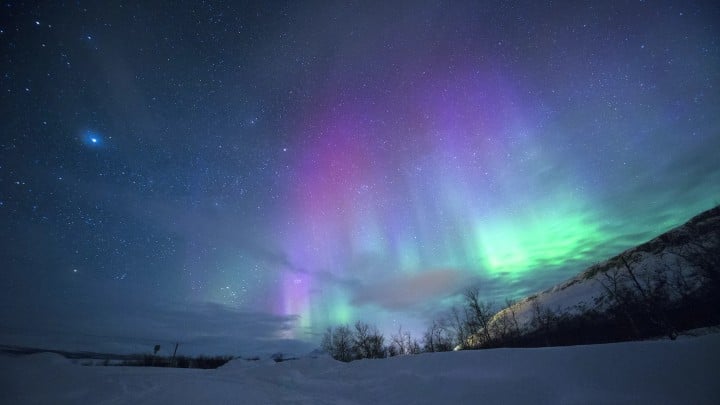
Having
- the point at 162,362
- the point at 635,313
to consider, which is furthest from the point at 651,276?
the point at 162,362

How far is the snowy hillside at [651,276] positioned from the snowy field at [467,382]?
245ft

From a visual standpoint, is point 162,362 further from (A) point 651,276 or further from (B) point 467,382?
(A) point 651,276

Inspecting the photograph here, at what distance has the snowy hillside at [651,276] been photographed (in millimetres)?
65562

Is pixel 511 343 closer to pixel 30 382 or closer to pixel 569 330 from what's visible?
pixel 569 330

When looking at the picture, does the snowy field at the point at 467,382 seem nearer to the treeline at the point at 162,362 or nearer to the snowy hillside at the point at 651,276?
the treeline at the point at 162,362

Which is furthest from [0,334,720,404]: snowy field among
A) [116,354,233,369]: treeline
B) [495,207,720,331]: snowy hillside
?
[495,207,720,331]: snowy hillside

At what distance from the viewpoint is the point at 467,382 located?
5980 mm

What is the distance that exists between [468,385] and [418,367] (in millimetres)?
2184

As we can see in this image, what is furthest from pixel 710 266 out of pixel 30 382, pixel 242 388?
pixel 30 382

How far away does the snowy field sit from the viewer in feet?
13.8

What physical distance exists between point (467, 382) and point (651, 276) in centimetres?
11736

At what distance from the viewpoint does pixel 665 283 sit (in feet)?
237

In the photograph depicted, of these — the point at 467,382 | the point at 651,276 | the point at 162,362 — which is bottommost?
the point at 162,362

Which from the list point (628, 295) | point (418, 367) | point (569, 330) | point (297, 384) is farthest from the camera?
point (569, 330)
